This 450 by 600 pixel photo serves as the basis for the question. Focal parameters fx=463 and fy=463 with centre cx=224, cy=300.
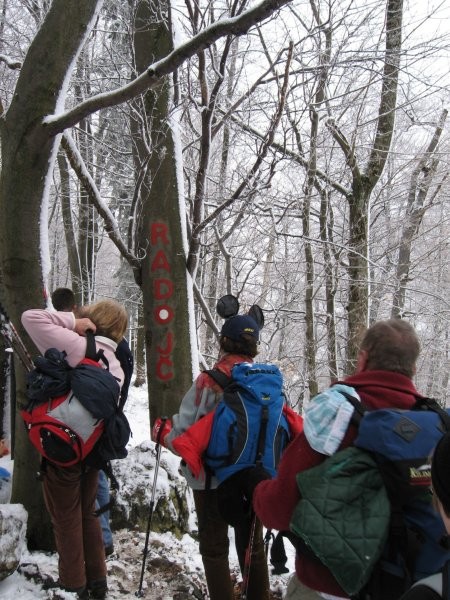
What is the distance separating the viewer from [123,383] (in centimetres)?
324

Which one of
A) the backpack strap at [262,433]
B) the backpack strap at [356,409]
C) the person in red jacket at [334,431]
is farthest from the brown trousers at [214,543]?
the backpack strap at [356,409]

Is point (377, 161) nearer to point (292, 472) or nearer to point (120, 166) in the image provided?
point (120, 166)

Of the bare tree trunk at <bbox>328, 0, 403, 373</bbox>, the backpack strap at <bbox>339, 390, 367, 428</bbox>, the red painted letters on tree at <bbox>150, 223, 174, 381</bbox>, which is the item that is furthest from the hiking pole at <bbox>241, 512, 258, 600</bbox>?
the bare tree trunk at <bbox>328, 0, 403, 373</bbox>

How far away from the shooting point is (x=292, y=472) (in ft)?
5.86

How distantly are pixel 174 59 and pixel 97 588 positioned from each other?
3.32 meters

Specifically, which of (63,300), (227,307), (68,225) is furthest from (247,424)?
(68,225)

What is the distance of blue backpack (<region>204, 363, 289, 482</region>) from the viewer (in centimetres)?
265

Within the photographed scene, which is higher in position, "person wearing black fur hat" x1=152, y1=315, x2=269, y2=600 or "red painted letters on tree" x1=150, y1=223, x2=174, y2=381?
"red painted letters on tree" x1=150, y1=223, x2=174, y2=381

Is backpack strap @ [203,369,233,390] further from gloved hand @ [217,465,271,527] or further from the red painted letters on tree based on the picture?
the red painted letters on tree

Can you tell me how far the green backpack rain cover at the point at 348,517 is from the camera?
1518 mm

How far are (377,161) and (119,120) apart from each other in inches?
166

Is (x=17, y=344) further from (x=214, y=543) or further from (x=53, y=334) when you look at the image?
(x=214, y=543)

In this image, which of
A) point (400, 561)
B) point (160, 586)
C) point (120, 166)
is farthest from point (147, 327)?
point (120, 166)

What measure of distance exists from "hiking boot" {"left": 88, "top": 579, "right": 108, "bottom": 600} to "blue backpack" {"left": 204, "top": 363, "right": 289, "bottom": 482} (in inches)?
45.7
